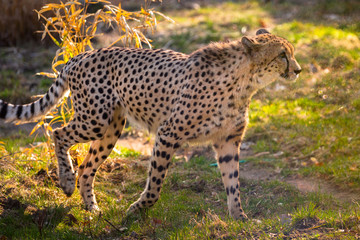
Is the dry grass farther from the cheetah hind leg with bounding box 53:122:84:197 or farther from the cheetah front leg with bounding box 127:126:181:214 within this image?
the cheetah front leg with bounding box 127:126:181:214

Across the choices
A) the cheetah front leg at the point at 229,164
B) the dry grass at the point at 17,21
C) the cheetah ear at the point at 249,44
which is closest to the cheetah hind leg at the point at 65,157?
the cheetah front leg at the point at 229,164

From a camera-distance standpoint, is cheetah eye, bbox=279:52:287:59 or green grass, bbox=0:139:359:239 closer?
green grass, bbox=0:139:359:239

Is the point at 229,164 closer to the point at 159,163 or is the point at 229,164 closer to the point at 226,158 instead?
the point at 226,158

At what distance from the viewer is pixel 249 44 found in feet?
12.5

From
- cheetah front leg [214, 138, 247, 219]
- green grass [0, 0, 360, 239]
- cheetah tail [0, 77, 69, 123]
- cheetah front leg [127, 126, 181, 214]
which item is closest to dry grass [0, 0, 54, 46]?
green grass [0, 0, 360, 239]

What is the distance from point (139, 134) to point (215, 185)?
1837 mm

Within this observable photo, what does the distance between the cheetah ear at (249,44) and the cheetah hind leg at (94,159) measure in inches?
50.5

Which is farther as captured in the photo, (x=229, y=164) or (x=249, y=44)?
(x=229, y=164)

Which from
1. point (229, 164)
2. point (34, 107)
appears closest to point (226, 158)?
point (229, 164)

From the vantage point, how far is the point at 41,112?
444 cm

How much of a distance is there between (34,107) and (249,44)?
2.02 meters

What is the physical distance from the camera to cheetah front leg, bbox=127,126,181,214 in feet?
12.8

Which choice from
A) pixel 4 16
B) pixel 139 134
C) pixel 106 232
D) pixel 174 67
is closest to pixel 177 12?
→ pixel 4 16

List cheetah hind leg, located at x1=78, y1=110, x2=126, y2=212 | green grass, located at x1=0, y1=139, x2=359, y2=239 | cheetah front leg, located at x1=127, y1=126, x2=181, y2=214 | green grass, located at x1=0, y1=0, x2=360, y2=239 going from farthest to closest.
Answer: cheetah hind leg, located at x1=78, y1=110, x2=126, y2=212 < cheetah front leg, located at x1=127, y1=126, x2=181, y2=214 < green grass, located at x1=0, y1=0, x2=360, y2=239 < green grass, located at x1=0, y1=139, x2=359, y2=239
